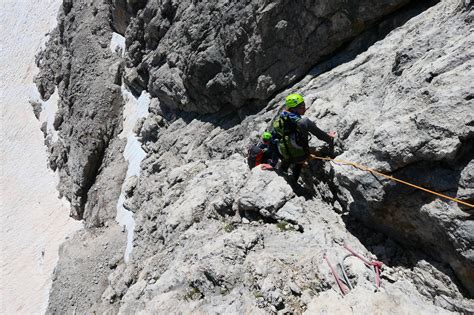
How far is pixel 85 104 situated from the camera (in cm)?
2550

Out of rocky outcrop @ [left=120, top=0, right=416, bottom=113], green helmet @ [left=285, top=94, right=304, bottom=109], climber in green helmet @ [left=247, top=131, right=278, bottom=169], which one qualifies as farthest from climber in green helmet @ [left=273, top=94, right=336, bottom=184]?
rocky outcrop @ [left=120, top=0, right=416, bottom=113]

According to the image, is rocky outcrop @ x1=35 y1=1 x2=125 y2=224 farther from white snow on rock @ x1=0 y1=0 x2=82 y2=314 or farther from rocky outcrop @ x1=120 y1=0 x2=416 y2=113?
rocky outcrop @ x1=120 y1=0 x2=416 y2=113

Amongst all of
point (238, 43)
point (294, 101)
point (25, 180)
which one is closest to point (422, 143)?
point (294, 101)

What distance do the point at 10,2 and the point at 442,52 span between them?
150 ft

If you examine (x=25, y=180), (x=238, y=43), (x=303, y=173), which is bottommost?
(x=25, y=180)

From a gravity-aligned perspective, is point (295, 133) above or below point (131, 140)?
above

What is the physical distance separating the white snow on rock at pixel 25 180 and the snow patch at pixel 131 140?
256 inches

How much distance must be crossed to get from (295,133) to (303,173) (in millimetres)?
1372

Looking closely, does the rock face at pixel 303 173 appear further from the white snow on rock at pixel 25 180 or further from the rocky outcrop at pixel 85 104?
the white snow on rock at pixel 25 180

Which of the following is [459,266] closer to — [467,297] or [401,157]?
[467,297]

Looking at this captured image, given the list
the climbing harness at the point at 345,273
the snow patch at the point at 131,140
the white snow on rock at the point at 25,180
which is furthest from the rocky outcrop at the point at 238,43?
the white snow on rock at the point at 25,180

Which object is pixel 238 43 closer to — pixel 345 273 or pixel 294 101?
pixel 294 101

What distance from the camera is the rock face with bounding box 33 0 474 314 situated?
6.31 metres

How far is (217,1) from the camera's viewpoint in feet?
49.0
